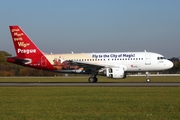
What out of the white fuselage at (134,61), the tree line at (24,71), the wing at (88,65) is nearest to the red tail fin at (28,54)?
the wing at (88,65)

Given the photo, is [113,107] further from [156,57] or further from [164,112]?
[156,57]

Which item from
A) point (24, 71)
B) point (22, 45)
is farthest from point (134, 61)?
point (24, 71)

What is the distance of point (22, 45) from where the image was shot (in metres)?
50.8

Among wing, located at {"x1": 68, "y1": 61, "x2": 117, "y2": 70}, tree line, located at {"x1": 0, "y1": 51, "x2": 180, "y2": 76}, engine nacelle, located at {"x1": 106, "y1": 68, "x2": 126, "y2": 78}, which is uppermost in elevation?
tree line, located at {"x1": 0, "y1": 51, "x2": 180, "y2": 76}

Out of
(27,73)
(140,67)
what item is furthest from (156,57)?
(27,73)

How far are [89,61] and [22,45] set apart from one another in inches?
358

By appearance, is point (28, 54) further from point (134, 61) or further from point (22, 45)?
point (134, 61)

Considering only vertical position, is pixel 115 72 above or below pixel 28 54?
below

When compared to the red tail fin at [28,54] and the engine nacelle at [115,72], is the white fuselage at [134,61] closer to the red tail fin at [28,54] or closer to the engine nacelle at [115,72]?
the engine nacelle at [115,72]

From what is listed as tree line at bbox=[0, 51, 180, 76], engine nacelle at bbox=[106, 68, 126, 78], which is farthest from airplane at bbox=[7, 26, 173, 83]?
tree line at bbox=[0, 51, 180, 76]

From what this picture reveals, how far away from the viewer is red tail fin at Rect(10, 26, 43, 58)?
167 feet

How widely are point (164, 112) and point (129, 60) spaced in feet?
104

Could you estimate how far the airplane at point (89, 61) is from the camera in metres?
47.8

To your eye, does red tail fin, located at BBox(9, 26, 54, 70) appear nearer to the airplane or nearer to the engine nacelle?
the airplane
